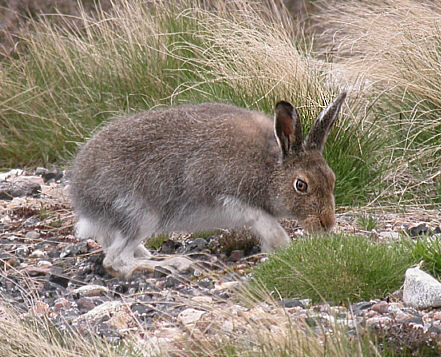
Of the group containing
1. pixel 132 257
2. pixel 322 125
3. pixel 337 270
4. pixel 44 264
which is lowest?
pixel 44 264

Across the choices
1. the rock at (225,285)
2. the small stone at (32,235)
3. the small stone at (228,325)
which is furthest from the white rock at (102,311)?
the small stone at (32,235)

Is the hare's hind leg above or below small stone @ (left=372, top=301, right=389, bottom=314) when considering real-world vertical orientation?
below

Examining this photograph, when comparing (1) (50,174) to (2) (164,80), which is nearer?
(1) (50,174)

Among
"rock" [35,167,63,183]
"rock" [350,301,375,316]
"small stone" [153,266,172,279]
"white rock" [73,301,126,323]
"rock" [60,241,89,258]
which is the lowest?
"rock" [35,167,63,183]

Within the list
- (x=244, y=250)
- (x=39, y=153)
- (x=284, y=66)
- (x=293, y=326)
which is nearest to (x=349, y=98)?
(x=284, y=66)

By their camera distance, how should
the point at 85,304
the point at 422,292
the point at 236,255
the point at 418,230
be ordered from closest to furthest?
the point at 422,292 < the point at 85,304 < the point at 236,255 < the point at 418,230

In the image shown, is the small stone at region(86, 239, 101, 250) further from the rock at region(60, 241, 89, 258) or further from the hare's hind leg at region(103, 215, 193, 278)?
the hare's hind leg at region(103, 215, 193, 278)

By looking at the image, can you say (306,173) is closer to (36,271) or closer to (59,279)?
(59,279)

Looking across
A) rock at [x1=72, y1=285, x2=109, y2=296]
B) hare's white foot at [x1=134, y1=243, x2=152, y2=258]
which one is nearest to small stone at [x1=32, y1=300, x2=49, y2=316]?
rock at [x1=72, y1=285, x2=109, y2=296]

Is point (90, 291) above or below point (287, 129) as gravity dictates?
below

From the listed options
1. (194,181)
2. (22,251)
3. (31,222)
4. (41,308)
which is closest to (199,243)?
(194,181)
